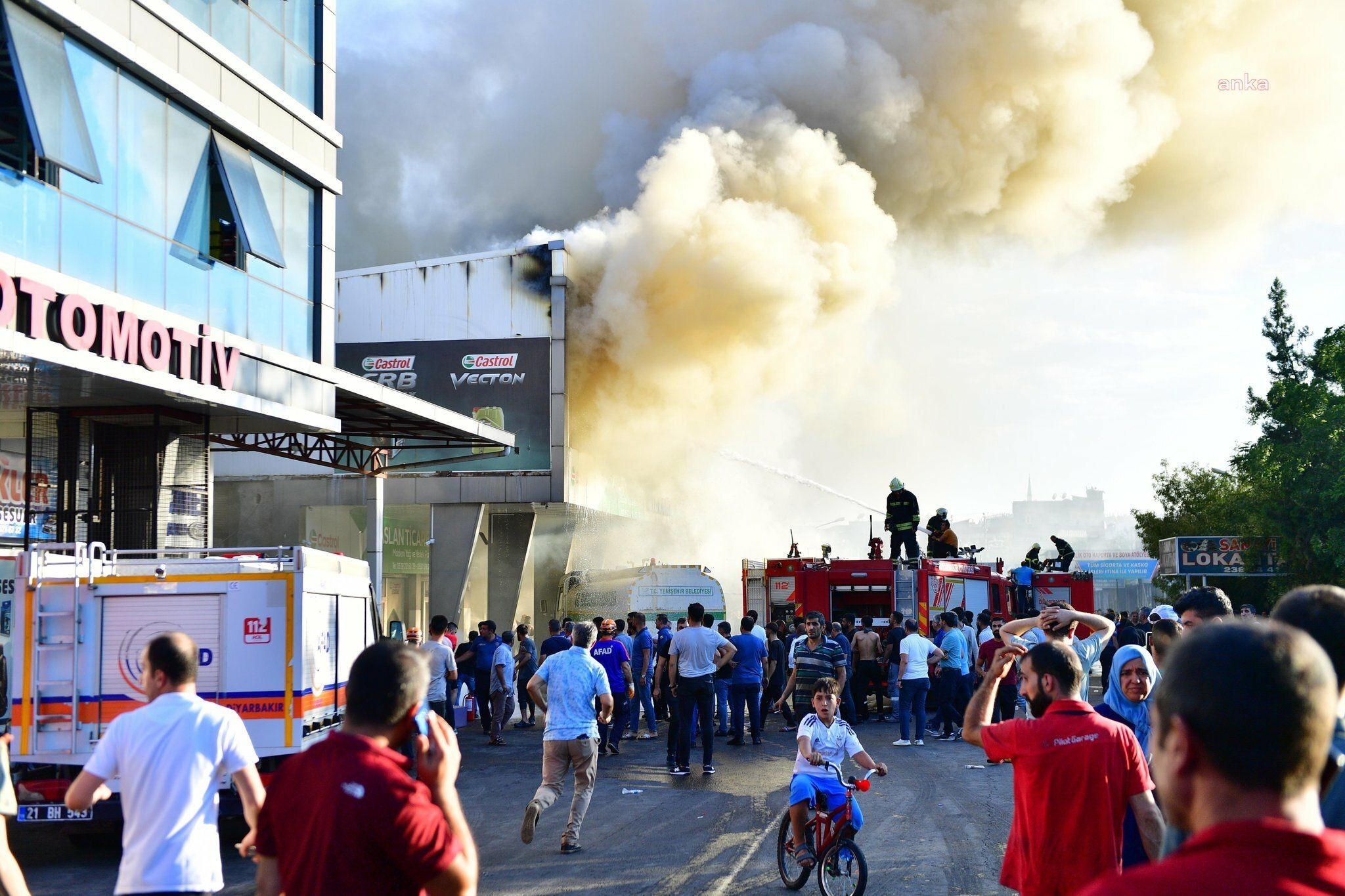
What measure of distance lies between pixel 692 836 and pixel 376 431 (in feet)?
46.9

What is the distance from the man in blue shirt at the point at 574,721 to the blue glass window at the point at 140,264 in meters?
7.29

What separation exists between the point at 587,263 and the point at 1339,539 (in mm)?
21750

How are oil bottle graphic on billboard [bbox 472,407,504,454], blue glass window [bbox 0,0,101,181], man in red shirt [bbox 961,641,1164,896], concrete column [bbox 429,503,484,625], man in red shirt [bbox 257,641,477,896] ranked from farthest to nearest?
oil bottle graphic on billboard [bbox 472,407,504,454], concrete column [bbox 429,503,484,625], blue glass window [bbox 0,0,101,181], man in red shirt [bbox 961,641,1164,896], man in red shirt [bbox 257,641,477,896]

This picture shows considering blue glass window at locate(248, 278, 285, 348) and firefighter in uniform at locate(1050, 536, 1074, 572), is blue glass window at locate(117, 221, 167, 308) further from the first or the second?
firefighter in uniform at locate(1050, 536, 1074, 572)

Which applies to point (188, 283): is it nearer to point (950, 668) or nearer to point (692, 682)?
point (692, 682)

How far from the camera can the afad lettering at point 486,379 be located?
3269cm

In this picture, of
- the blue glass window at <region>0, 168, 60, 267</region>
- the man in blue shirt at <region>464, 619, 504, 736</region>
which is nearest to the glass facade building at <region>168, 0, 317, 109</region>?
the blue glass window at <region>0, 168, 60, 267</region>

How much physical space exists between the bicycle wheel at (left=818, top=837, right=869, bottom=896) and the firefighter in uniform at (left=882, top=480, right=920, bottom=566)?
13095 mm

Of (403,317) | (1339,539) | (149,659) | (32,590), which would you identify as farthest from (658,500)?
(149,659)

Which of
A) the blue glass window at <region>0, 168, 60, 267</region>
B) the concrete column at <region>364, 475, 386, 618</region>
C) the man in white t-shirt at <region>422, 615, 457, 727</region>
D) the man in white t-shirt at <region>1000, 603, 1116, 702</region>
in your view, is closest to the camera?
the man in white t-shirt at <region>1000, 603, 1116, 702</region>

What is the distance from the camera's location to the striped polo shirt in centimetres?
1318

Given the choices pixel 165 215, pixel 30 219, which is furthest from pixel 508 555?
pixel 30 219

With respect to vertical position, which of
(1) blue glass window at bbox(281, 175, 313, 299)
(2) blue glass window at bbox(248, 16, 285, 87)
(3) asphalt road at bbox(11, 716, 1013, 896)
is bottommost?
(3) asphalt road at bbox(11, 716, 1013, 896)

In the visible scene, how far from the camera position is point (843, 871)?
6840 millimetres
